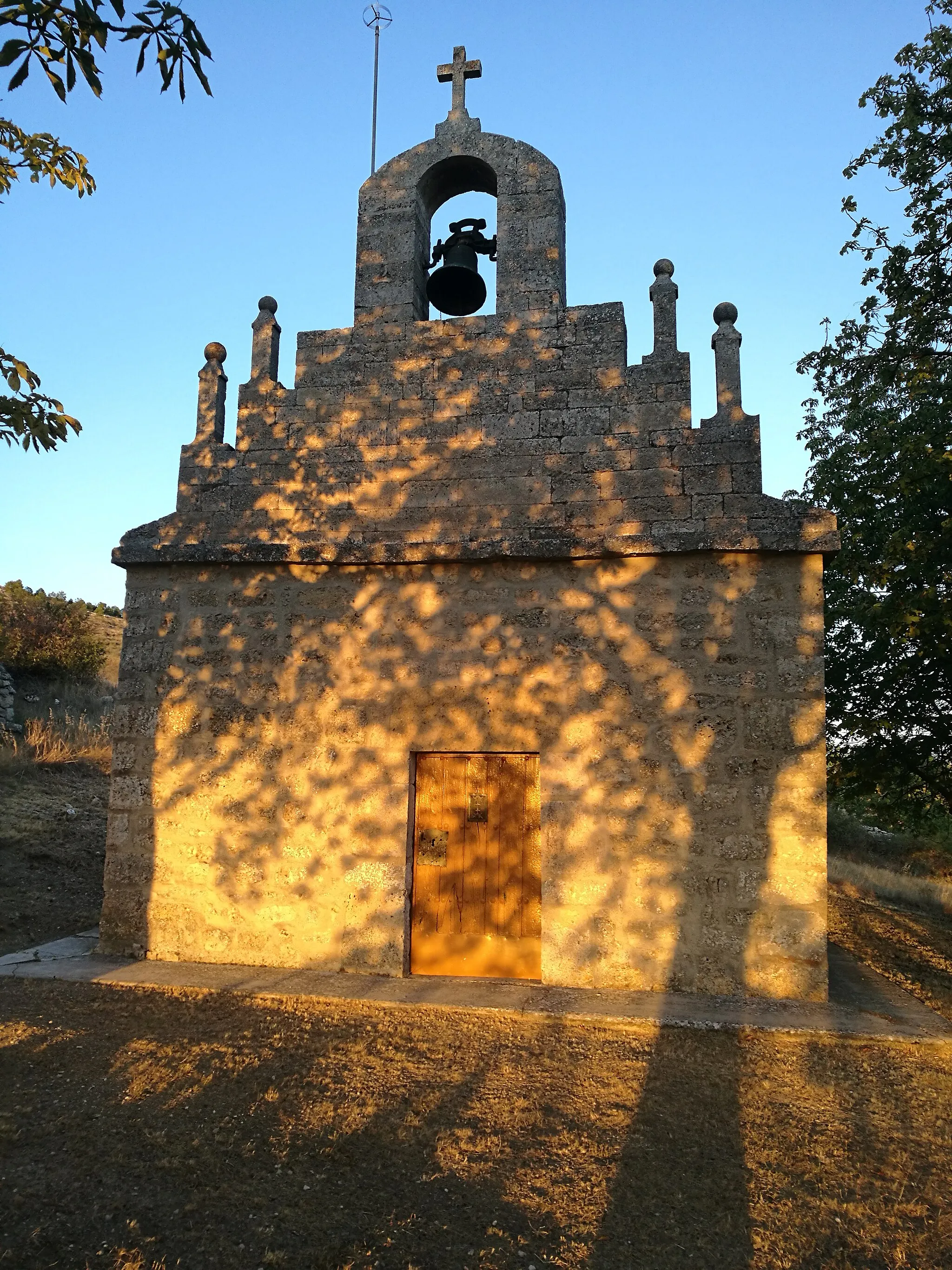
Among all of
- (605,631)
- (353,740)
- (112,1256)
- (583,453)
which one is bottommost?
(112,1256)

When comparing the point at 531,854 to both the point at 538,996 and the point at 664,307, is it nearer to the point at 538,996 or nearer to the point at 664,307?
the point at 538,996

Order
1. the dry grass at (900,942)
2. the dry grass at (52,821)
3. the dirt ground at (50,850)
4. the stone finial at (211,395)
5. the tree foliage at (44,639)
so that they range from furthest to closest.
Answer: the tree foliage at (44,639) < the dry grass at (52,821) < the dirt ground at (50,850) < the stone finial at (211,395) < the dry grass at (900,942)

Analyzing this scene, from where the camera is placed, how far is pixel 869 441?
307 inches

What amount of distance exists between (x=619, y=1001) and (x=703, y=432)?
13.4 ft

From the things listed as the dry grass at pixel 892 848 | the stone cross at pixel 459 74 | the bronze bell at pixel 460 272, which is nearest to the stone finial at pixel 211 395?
the bronze bell at pixel 460 272

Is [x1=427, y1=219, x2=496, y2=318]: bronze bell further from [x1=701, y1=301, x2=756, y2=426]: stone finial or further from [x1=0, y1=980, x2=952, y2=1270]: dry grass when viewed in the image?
[x1=0, y1=980, x2=952, y2=1270]: dry grass

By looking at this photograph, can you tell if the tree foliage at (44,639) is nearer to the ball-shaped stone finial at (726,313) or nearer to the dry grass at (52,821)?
the dry grass at (52,821)

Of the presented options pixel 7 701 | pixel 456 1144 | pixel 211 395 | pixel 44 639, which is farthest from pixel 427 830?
pixel 44 639

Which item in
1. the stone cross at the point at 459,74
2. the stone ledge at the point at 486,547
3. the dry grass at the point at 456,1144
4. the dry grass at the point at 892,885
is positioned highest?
the stone cross at the point at 459,74

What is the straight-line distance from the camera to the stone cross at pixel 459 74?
23.3 feet

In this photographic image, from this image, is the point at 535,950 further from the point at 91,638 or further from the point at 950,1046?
the point at 91,638

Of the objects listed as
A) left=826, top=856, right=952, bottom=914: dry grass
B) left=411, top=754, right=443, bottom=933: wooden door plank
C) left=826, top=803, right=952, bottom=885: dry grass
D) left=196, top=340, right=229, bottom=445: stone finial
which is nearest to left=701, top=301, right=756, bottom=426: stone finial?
left=411, top=754, right=443, bottom=933: wooden door plank

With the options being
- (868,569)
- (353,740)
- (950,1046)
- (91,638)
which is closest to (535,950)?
(353,740)

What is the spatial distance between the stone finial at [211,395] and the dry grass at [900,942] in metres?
7.04
